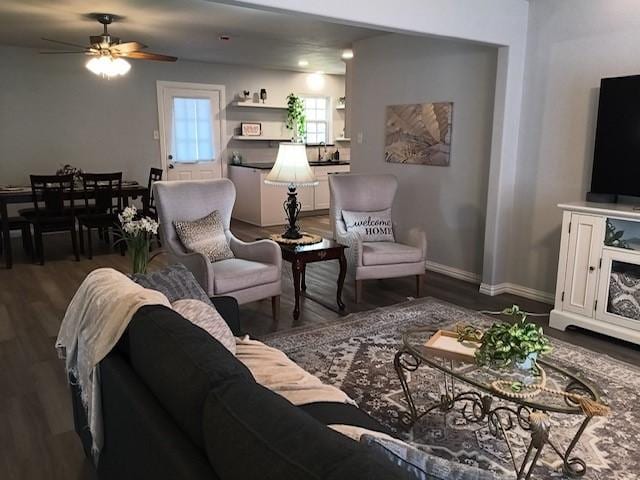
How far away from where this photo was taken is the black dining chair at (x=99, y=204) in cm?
567

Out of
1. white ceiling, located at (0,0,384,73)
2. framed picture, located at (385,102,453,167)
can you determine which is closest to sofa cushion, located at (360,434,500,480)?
white ceiling, located at (0,0,384,73)

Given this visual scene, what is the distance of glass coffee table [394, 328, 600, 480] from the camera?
1.80 meters

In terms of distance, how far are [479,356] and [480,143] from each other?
10.1 feet

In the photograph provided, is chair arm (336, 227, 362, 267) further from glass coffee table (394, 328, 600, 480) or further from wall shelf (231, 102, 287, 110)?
wall shelf (231, 102, 287, 110)

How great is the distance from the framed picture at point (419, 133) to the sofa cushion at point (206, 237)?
235 cm

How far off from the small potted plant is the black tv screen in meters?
2.12

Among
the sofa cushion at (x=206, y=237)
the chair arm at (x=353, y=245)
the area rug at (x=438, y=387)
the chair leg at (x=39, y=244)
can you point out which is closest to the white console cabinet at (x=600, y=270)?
the area rug at (x=438, y=387)

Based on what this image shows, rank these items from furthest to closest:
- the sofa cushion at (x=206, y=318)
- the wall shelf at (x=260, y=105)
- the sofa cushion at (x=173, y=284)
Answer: the wall shelf at (x=260, y=105) < the sofa cushion at (x=173, y=284) < the sofa cushion at (x=206, y=318)

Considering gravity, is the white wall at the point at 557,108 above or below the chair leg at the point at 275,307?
above

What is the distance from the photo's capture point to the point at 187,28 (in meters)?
5.46

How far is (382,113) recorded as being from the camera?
222 inches

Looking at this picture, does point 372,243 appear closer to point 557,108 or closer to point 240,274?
point 240,274

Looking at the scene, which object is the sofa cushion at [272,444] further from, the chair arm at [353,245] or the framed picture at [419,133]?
the framed picture at [419,133]

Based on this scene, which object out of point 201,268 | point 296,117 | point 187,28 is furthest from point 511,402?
point 296,117
